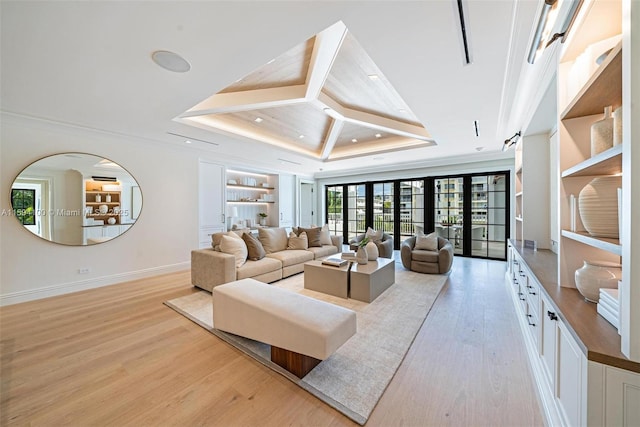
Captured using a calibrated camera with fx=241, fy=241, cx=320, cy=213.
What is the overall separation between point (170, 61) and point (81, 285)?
3.82 meters

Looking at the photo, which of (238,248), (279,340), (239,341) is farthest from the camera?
(238,248)

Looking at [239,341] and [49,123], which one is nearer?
[239,341]

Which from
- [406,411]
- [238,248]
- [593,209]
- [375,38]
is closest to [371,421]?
[406,411]

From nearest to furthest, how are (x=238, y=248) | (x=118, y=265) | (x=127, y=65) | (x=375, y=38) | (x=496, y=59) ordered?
(x=375, y=38) < (x=496, y=59) < (x=127, y=65) < (x=238, y=248) < (x=118, y=265)

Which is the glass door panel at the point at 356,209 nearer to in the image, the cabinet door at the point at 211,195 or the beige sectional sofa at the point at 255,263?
the beige sectional sofa at the point at 255,263

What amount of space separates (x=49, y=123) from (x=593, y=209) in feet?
19.3

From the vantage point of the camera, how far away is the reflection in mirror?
3365mm

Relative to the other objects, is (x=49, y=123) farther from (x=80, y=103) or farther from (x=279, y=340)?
(x=279, y=340)

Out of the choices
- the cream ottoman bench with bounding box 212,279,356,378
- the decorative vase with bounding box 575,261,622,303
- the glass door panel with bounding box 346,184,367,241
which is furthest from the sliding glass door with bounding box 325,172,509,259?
the cream ottoman bench with bounding box 212,279,356,378

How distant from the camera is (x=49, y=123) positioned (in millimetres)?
3430

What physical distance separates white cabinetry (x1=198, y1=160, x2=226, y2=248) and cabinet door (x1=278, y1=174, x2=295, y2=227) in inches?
73.7

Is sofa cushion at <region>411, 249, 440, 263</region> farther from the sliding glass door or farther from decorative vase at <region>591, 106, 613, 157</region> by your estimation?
decorative vase at <region>591, 106, 613, 157</region>

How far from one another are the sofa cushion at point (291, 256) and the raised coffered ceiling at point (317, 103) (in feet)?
7.70

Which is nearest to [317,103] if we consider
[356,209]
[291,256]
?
[291,256]
